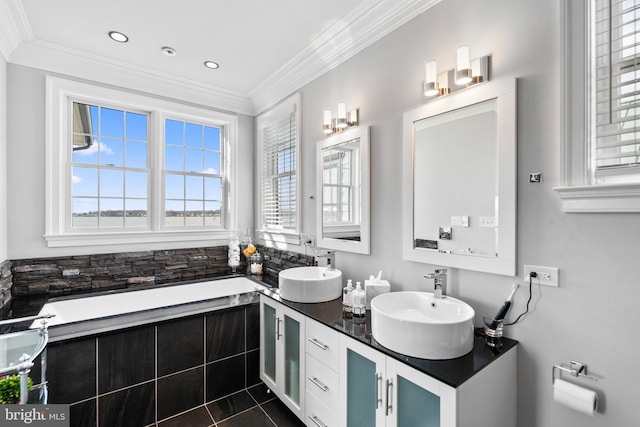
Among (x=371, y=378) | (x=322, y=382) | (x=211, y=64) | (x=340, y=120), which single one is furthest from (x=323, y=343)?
(x=211, y=64)

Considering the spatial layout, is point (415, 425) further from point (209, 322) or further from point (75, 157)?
point (75, 157)

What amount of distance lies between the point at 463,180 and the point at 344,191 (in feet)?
3.21

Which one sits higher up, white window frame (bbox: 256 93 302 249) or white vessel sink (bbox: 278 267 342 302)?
white window frame (bbox: 256 93 302 249)

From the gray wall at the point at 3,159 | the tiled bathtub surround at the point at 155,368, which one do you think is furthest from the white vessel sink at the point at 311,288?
the gray wall at the point at 3,159

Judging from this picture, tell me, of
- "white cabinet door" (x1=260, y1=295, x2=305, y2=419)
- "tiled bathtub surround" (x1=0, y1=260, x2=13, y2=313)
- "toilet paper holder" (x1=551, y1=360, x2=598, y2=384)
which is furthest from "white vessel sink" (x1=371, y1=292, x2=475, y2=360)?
"tiled bathtub surround" (x1=0, y1=260, x2=13, y2=313)

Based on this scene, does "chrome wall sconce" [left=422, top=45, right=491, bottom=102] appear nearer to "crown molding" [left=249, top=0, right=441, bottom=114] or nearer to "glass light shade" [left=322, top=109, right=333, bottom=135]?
"crown molding" [left=249, top=0, right=441, bottom=114]

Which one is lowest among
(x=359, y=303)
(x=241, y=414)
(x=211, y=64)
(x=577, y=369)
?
(x=241, y=414)

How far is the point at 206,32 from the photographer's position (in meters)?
2.42

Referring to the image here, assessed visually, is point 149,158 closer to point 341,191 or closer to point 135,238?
point 135,238

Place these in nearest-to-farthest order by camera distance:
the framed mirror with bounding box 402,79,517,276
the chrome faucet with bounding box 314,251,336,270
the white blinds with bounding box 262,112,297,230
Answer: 1. the framed mirror with bounding box 402,79,517,276
2. the chrome faucet with bounding box 314,251,336,270
3. the white blinds with bounding box 262,112,297,230

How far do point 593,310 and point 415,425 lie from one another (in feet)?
2.93

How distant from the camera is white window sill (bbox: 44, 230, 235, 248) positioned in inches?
110

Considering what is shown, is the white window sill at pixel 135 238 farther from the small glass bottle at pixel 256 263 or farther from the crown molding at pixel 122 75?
the crown molding at pixel 122 75

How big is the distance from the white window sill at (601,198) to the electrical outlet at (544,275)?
28 centimetres
